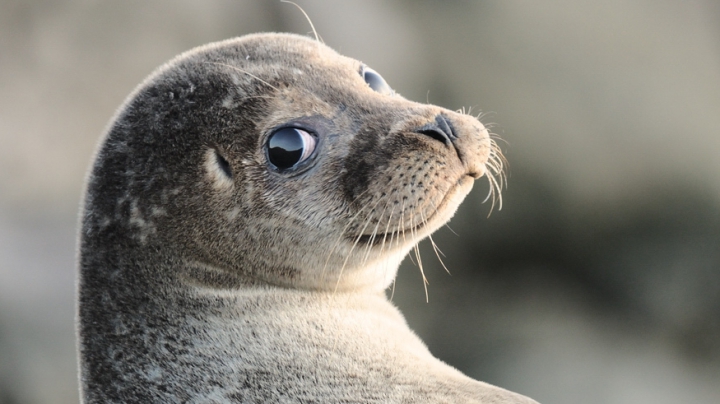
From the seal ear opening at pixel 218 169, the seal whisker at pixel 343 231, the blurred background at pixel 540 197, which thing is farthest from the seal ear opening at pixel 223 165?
the blurred background at pixel 540 197

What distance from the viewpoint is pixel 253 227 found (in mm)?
1960

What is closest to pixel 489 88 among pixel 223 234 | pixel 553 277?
pixel 553 277

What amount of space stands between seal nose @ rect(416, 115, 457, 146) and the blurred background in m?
2.81

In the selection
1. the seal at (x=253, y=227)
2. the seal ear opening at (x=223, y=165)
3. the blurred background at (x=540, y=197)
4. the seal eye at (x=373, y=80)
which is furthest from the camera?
the blurred background at (x=540, y=197)

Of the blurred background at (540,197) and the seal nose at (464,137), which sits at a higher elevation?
the blurred background at (540,197)

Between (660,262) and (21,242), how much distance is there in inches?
181

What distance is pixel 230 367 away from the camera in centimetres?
181

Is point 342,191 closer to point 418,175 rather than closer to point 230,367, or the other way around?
point 418,175

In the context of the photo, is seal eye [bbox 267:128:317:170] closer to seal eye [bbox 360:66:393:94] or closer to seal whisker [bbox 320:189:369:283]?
seal whisker [bbox 320:189:369:283]

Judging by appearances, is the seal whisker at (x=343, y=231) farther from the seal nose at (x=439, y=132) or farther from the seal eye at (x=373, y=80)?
the seal eye at (x=373, y=80)

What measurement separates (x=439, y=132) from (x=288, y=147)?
1.45 ft

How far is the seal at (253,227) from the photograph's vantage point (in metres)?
1.84

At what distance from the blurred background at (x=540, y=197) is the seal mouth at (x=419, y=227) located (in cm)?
278

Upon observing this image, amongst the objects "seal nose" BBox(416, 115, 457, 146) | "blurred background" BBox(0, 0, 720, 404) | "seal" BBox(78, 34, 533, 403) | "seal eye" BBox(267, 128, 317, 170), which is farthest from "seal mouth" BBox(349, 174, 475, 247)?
"blurred background" BBox(0, 0, 720, 404)
